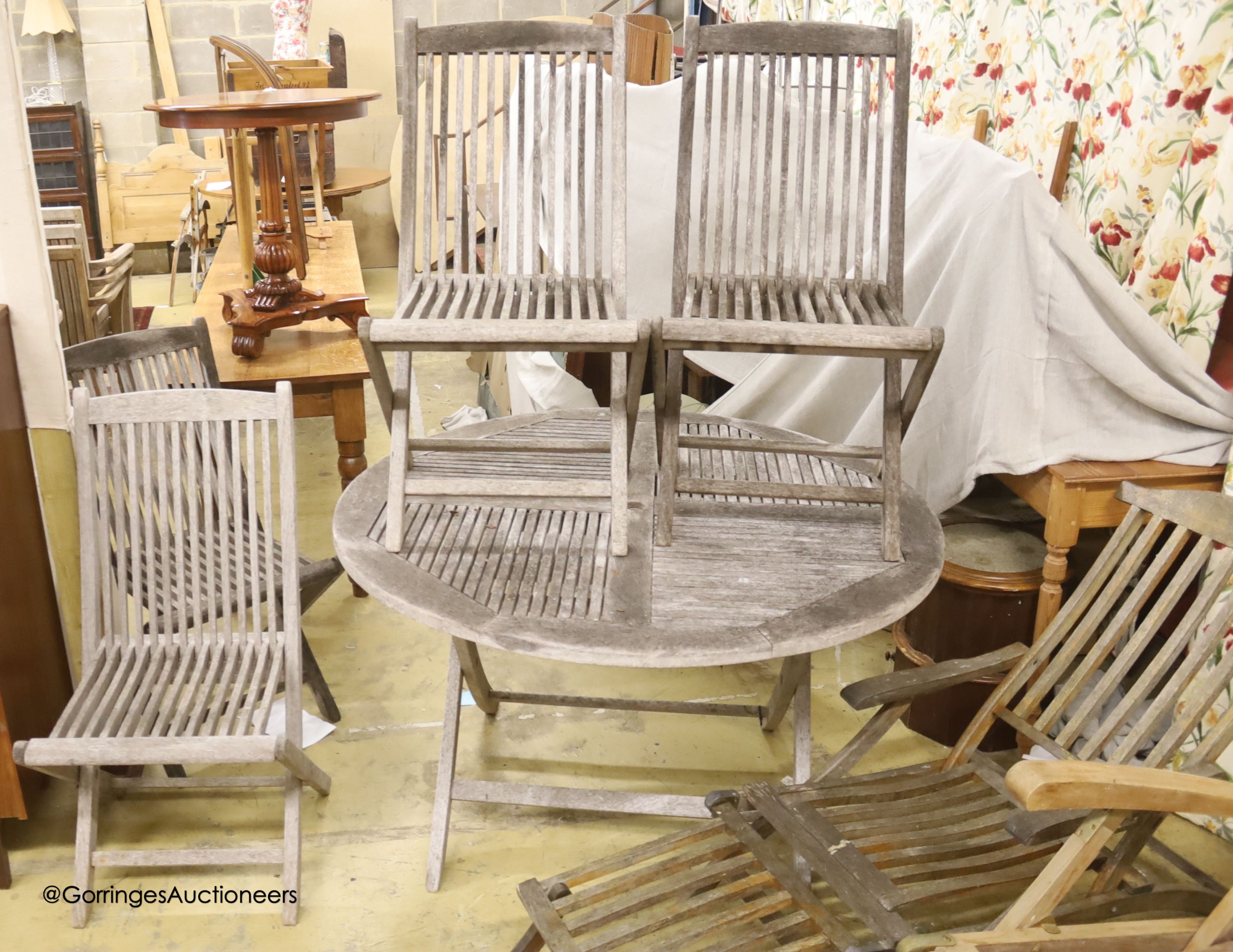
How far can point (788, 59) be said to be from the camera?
2.06 metres

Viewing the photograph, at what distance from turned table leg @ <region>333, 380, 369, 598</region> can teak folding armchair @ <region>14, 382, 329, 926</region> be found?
35.0 inches

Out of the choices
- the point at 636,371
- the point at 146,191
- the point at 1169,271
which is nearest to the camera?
the point at 636,371

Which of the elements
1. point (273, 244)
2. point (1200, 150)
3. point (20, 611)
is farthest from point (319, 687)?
point (1200, 150)

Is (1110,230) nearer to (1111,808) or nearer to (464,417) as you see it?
(1111,808)

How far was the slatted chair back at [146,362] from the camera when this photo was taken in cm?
276

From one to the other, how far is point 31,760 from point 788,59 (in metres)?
2.05

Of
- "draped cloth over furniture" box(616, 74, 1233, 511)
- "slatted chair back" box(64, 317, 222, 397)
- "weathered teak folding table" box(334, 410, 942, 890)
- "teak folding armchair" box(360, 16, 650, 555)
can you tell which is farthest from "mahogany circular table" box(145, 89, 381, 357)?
"draped cloth over furniture" box(616, 74, 1233, 511)

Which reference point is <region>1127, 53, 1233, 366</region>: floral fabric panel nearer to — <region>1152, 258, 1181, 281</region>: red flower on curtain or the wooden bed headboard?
<region>1152, 258, 1181, 281</region>: red flower on curtain

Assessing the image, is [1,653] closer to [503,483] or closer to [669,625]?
[503,483]

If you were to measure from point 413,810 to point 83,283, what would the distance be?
7.85ft

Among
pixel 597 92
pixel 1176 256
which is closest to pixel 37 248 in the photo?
pixel 597 92

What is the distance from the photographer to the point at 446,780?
2.48 metres

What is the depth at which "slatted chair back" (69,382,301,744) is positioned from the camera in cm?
246

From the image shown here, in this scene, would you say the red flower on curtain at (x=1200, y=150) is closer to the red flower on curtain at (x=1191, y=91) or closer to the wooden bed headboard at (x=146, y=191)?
the red flower on curtain at (x=1191, y=91)
